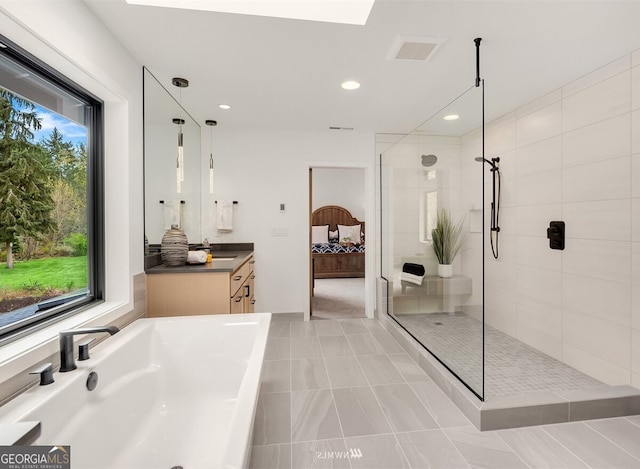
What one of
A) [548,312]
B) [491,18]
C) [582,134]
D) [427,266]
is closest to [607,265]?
[548,312]

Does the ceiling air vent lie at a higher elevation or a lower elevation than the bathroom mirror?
higher

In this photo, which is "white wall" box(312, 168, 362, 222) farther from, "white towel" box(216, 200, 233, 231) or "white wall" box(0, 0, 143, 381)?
"white wall" box(0, 0, 143, 381)

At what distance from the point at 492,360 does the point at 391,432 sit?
133 centimetres

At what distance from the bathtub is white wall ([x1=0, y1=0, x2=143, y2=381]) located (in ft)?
0.68

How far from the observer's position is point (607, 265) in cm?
221

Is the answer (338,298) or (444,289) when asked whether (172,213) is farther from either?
(338,298)

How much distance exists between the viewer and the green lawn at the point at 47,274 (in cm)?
133

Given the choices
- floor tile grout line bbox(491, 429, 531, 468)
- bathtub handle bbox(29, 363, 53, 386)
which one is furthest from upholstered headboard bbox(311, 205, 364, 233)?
bathtub handle bbox(29, 363, 53, 386)

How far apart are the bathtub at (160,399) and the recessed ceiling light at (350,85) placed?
76.0 inches

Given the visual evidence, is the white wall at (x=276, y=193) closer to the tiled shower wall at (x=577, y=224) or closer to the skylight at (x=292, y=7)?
the tiled shower wall at (x=577, y=224)

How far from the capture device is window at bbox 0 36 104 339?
51.7 inches

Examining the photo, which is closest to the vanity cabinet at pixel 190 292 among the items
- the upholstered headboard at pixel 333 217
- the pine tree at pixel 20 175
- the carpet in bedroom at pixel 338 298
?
the pine tree at pixel 20 175

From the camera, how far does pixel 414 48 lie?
199 cm

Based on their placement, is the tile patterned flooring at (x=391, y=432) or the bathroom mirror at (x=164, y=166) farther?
the bathroom mirror at (x=164, y=166)
